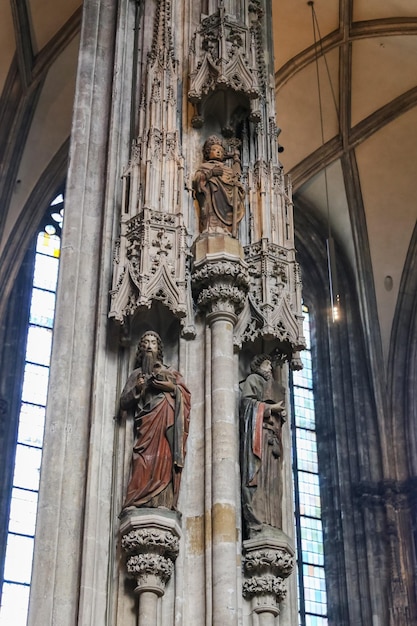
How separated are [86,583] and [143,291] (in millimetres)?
2738

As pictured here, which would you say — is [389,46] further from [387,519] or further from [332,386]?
[387,519]

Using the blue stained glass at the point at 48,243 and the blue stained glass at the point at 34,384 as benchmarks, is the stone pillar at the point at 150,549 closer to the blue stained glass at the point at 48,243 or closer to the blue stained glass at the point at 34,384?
the blue stained glass at the point at 34,384

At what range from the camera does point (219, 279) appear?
38.8 ft

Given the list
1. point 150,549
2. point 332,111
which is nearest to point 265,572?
point 150,549

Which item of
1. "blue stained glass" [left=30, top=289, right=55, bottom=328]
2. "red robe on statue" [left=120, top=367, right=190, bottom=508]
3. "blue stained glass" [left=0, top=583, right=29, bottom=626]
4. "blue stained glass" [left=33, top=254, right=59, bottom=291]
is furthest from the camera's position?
"blue stained glass" [left=33, top=254, right=59, bottom=291]

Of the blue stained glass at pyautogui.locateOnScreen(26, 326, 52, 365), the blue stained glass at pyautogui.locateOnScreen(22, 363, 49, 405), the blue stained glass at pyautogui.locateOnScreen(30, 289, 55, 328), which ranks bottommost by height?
the blue stained glass at pyautogui.locateOnScreen(22, 363, 49, 405)

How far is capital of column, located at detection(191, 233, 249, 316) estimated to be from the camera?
38.7 feet

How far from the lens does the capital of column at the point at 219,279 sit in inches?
464

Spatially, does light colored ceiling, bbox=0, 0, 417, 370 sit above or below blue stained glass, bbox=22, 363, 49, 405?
above

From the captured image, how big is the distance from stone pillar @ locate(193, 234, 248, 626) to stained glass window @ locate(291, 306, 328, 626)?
10.5 metres

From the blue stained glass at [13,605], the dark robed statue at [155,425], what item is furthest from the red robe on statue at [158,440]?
the blue stained glass at [13,605]

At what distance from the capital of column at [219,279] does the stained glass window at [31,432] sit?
664 centimetres

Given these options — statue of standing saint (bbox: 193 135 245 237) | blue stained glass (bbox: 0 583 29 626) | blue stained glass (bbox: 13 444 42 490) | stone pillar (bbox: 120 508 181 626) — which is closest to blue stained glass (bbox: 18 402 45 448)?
blue stained glass (bbox: 13 444 42 490)

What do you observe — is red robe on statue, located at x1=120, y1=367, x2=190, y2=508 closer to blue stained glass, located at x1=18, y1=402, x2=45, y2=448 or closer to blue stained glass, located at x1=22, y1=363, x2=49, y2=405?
blue stained glass, located at x1=18, y1=402, x2=45, y2=448
